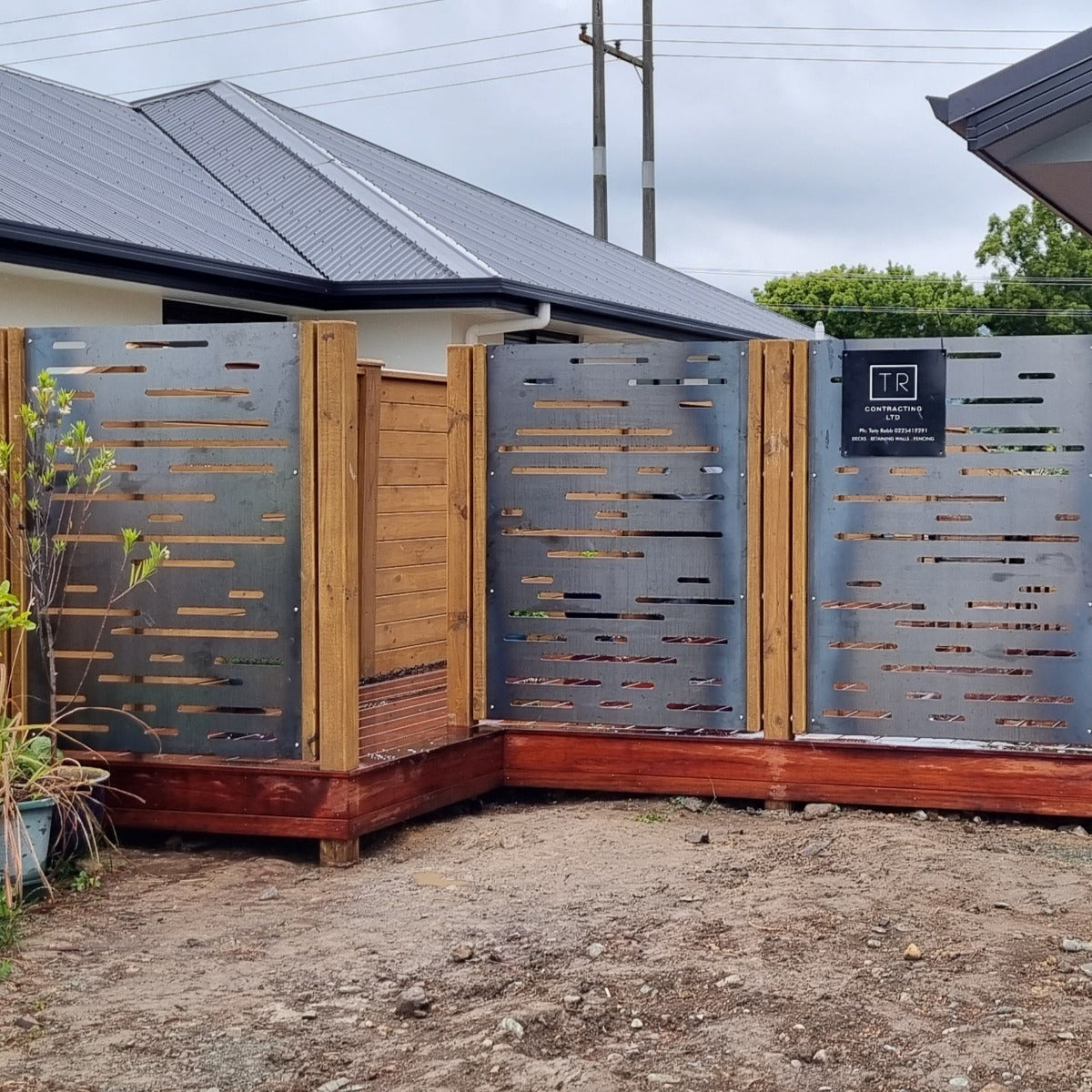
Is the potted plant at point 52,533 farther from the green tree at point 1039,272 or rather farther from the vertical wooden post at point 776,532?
the green tree at point 1039,272

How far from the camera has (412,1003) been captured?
13.9 ft

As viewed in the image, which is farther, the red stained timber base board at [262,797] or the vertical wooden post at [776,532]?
the vertical wooden post at [776,532]

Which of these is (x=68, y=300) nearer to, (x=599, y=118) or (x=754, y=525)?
(x=754, y=525)

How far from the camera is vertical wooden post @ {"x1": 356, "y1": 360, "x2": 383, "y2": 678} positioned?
8.02 meters

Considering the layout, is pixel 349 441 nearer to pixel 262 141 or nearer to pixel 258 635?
pixel 258 635

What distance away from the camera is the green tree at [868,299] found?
2084 inches

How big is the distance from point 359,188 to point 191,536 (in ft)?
28.0

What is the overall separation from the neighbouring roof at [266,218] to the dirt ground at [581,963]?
446 cm

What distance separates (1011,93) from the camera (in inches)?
195

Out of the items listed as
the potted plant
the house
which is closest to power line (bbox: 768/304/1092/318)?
the house

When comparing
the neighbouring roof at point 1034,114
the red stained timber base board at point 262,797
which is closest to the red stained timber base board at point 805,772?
the red stained timber base board at point 262,797

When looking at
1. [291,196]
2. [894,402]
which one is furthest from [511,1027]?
[291,196]

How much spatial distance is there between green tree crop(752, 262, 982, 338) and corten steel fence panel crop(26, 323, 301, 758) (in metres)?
48.3

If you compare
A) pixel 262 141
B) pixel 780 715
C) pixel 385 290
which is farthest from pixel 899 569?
pixel 262 141
